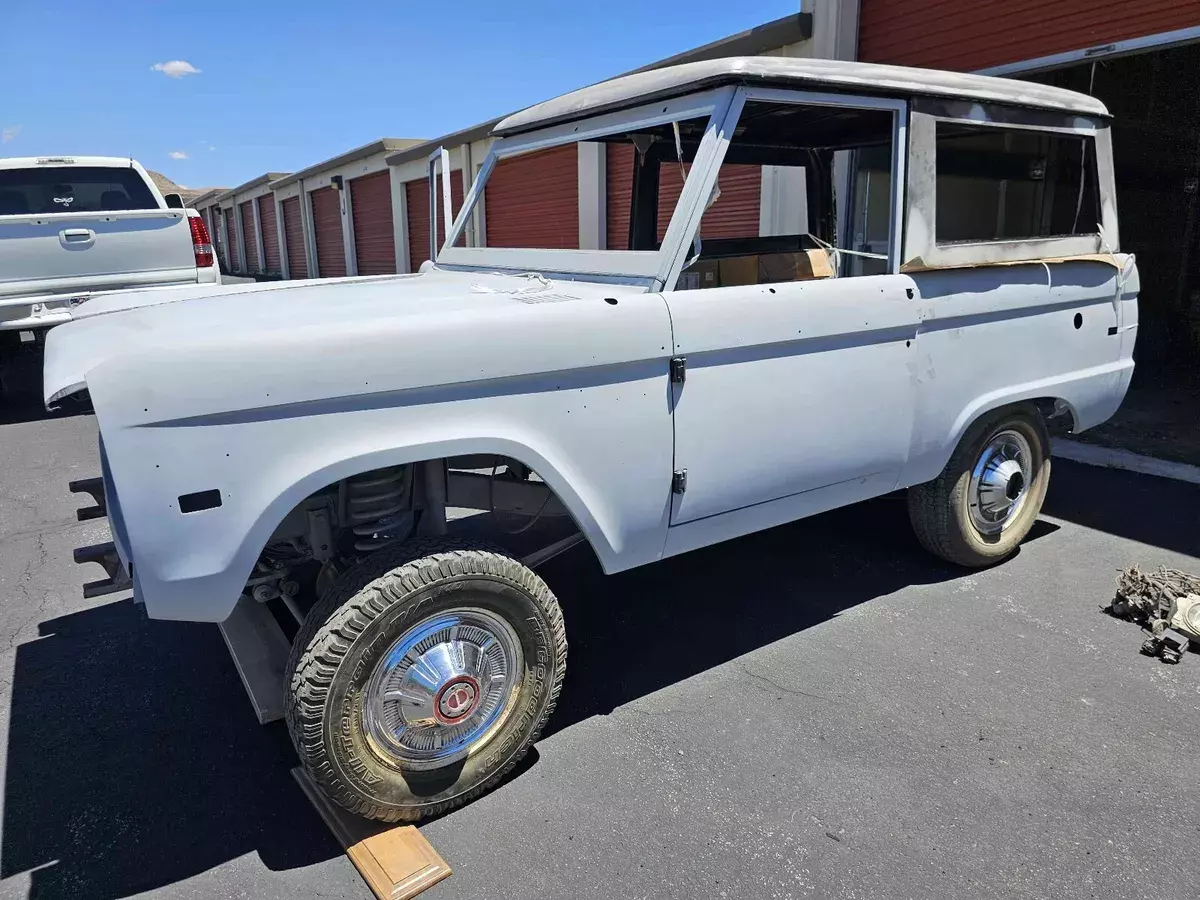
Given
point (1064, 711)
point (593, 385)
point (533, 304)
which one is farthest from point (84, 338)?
point (1064, 711)

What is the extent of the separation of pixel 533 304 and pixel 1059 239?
104 inches

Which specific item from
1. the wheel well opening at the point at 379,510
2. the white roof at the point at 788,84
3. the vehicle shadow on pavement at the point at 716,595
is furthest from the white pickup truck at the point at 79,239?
the vehicle shadow on pavement at the point at 716,595

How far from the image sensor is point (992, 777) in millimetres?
2572

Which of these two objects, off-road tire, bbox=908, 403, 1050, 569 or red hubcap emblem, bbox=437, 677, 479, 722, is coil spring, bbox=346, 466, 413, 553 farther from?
off-road tire, bbox=908, 403, 1050, 569

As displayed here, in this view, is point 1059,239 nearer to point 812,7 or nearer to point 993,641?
point 993,641

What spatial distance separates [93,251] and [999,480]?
24.8 ft

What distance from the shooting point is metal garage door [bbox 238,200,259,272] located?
1206 inches

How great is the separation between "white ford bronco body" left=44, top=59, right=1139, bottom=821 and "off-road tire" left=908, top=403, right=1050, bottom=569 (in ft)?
0.05

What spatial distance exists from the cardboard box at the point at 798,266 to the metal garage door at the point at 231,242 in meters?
34.5

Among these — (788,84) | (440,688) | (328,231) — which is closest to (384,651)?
(440,688)

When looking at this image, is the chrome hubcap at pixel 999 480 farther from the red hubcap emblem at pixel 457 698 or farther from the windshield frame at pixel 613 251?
the red hubcap emblem at pixel 457 698

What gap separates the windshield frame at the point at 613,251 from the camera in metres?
2.71

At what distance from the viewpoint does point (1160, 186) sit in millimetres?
9945

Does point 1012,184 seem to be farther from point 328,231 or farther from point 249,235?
point 249,235
